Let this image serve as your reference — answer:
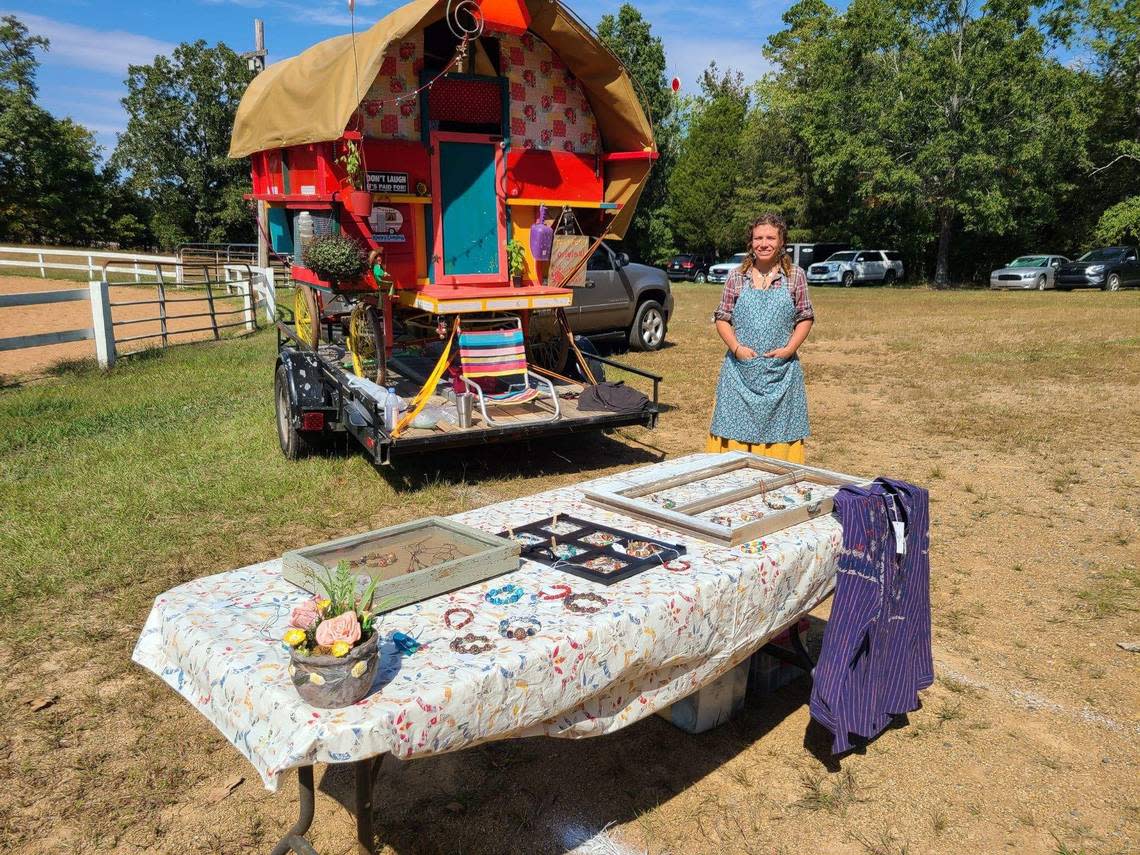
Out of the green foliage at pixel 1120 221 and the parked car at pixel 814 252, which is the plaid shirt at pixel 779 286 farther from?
the green foliage at pixel 1120 221

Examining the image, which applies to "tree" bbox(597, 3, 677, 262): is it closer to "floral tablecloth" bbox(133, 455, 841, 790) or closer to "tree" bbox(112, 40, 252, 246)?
"tree" bbox(112, 40, 252, 246)

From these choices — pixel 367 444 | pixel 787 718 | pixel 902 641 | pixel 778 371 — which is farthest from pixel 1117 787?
pixel 367 444

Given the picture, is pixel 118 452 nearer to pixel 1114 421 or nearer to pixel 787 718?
pixel 787 718

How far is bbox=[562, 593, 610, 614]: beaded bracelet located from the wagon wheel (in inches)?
235

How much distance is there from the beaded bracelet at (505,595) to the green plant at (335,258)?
14.3ft

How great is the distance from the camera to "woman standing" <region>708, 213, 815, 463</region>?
415cm

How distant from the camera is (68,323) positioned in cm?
1619

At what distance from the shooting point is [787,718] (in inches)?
141

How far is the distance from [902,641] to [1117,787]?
0.94 m

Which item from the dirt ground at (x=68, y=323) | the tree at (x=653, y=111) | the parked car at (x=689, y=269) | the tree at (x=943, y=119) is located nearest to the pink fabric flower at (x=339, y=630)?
the dirt ground at (x=68, y=323)

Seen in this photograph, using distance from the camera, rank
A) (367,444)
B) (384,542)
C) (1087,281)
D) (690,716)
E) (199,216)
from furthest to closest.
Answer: (199,216) → (1087,281) → (367,444) → (690,716) → (384,542)

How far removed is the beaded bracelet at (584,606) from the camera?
2.34 m

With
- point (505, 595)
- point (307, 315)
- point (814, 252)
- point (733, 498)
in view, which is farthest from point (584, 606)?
point (814, 252)

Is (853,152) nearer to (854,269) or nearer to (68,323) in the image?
(854,269)
